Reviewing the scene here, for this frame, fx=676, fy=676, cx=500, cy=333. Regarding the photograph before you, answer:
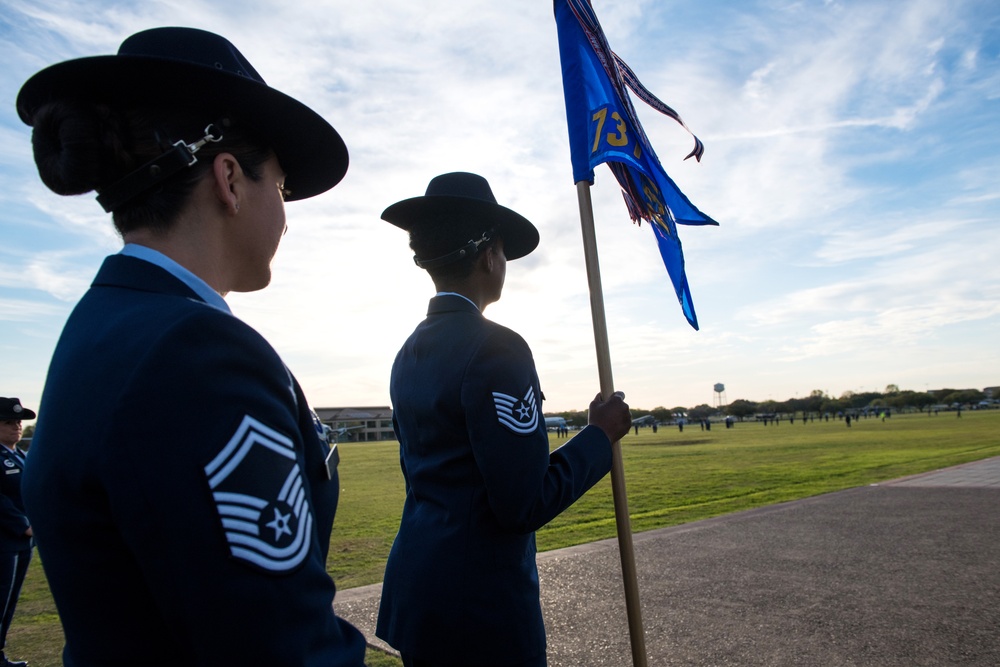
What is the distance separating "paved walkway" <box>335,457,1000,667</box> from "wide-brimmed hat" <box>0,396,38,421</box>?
387 centimetres

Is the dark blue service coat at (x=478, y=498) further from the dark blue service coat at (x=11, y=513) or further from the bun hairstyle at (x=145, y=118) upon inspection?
the dark blue service coat at (x=11, y=513)

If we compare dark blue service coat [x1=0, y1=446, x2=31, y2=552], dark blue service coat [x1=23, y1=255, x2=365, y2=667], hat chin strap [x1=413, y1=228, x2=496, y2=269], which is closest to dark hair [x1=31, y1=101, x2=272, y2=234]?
dark blue service coat [x1=23, y1=255, x2=365, y2=667]

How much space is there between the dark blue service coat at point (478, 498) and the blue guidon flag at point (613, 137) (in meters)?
1.41

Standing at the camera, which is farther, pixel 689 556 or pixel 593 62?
pixel 689 556

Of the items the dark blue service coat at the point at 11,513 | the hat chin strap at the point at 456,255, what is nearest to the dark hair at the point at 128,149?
the hat chin strap at the point at 456,255

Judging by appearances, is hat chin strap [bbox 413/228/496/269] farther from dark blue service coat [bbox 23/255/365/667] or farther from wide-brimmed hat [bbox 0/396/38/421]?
wide-brimmed hat [bbox 0/396/38/421]

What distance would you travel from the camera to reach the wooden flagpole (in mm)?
2879

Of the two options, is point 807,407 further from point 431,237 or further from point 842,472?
point 431,237

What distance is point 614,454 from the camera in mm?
2877

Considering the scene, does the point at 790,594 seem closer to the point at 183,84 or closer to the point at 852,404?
the point at 183,84

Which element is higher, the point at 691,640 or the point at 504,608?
the point at 504,608

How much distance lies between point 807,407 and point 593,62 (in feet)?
638

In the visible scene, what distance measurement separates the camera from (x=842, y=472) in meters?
18.0

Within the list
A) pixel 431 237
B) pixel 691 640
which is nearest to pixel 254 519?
pixel 431 237
